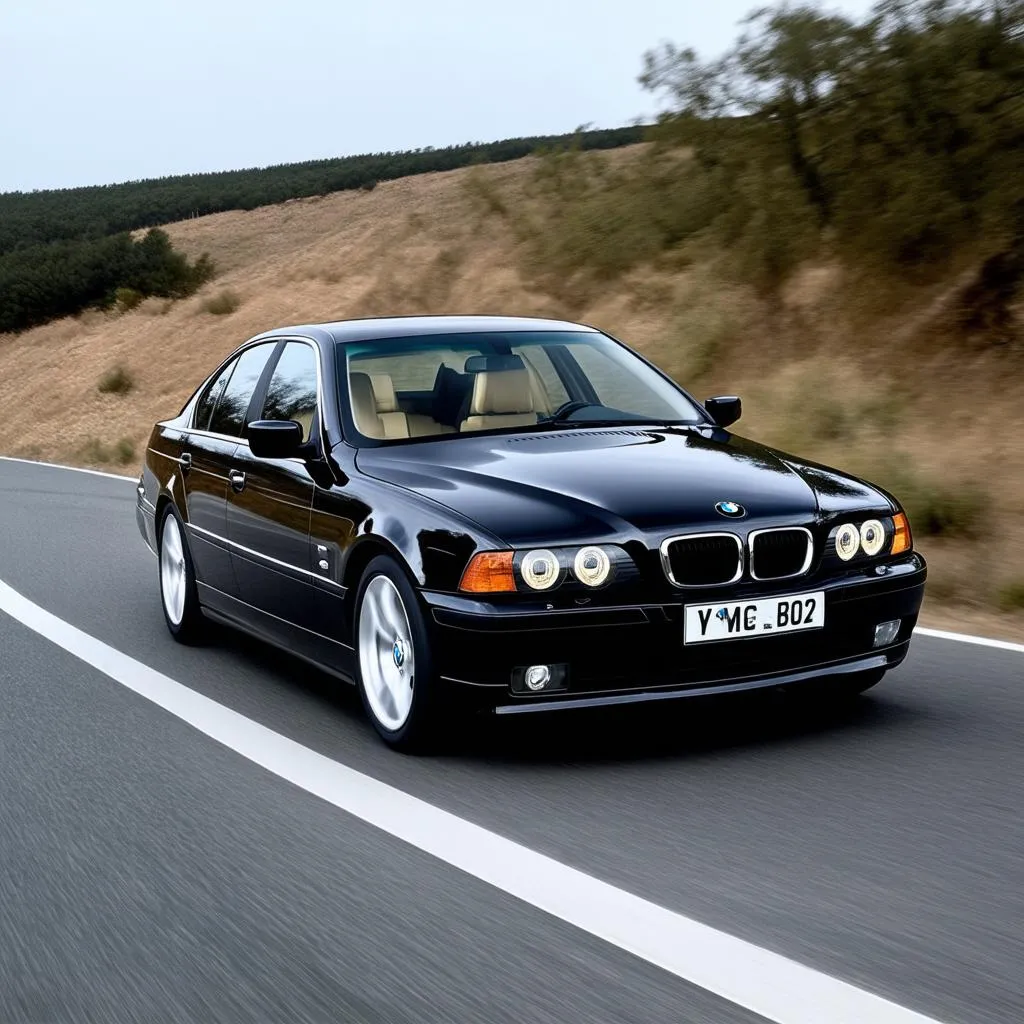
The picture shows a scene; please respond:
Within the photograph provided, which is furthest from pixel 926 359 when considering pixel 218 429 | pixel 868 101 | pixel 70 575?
pixel 218 429

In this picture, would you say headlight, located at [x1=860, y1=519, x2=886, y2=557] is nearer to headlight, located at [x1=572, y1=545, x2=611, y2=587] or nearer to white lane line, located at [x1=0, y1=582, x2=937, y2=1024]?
headlight, located at [x1=572, y1=545, x2=611, y2=587]

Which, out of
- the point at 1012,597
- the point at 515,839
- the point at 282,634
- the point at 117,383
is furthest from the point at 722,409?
the point at 117,383

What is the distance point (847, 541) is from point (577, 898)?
2012 millimetres

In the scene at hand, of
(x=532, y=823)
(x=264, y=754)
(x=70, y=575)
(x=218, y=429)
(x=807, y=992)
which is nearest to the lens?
(x=807, y=992)

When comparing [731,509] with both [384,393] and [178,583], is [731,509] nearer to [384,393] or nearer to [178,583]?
[384,393]

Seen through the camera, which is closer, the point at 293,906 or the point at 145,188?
the point at 293,906

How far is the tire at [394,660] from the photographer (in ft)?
17.9

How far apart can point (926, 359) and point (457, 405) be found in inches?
457

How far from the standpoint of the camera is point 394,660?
5750mm

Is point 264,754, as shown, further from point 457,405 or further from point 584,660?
point 457,405

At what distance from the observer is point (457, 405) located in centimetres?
673

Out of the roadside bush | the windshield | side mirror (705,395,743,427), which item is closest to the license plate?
the windshield

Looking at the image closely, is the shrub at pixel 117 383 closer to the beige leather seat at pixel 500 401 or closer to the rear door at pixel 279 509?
the rear door at pixel 279 509

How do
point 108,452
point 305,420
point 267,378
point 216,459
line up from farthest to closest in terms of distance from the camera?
point 108,452, point 216,459, point 267,378, point 305,420
